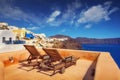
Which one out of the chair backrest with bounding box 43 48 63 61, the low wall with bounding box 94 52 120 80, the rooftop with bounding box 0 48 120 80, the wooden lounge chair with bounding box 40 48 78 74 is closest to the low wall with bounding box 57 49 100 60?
the rooftop with bounding box 0 48 120 80

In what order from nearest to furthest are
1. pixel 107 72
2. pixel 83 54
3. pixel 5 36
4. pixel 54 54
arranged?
pixel 107 72, pixel 54 54, pixel 83 54, pixel 5 36

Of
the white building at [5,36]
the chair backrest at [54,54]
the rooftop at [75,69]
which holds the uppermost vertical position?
the white building at [5,36]

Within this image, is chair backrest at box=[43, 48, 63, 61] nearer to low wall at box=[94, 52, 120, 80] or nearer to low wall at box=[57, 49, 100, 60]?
low wall at box=[94, 52, 120, 80]

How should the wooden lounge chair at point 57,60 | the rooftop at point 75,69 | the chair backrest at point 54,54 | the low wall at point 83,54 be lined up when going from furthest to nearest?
the low wall at point 83,54
the chair backrest at point 54,54
the wooden lounge chair at point 57,60
the rooftop at point 75,69

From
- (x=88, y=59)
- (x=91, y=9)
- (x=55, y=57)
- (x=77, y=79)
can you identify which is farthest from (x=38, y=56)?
(x=91, y=9)

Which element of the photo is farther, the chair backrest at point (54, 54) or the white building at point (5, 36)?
the white building at point (5, 36)

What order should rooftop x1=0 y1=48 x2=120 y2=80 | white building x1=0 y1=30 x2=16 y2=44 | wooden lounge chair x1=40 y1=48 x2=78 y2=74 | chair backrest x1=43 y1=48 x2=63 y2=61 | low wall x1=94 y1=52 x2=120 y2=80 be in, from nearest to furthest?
low wall x1=94 y1=52 x2=120 y2=80 → rooftop x1=0 y1=48 x2=120 y2=80 → wooden lounge chair x1=40 y1=48 x2=78 y2=74 → chair backrest x1=43 y1=48 x2=63 y2=61 → white building x1=0 y1=30 x2=16 y2=44

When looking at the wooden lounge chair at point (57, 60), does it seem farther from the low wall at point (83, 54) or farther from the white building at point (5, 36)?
the white building at point (5, 36)

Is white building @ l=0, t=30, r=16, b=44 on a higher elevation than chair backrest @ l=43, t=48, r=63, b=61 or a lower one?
higher

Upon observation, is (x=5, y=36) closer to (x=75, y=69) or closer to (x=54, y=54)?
(x=54, y=54)

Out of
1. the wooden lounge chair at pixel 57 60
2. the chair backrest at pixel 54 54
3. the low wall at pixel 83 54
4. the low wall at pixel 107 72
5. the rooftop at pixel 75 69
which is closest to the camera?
the low wall at pixel 107 72

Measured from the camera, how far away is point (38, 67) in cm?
488

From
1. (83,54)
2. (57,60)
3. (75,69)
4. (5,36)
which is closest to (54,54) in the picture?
(57,60)

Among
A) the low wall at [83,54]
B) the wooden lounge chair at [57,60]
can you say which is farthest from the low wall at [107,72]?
the low wall at [83,54]
